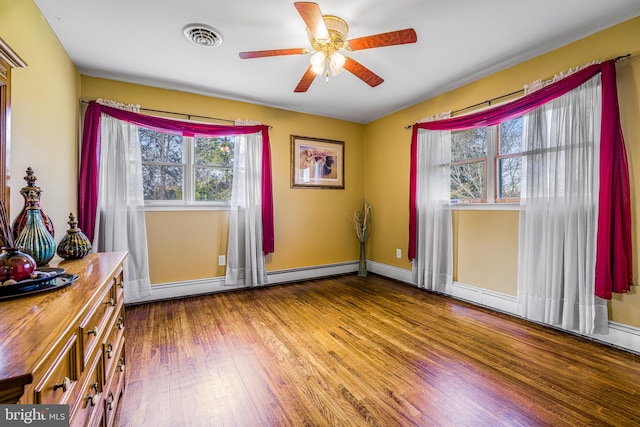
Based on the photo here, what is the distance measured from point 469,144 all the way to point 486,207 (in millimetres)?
751

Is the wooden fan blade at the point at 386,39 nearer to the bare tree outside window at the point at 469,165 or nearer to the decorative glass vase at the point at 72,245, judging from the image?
the bare tree outside window at the point at 469,165

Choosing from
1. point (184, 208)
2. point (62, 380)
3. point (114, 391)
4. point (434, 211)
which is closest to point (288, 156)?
point (184, 208)

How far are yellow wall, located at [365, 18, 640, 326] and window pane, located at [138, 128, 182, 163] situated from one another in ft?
9.07

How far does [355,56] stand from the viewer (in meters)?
2.66

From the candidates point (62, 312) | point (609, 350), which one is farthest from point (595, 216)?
point (62, 312)

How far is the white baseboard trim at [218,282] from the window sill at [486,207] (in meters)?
1.91

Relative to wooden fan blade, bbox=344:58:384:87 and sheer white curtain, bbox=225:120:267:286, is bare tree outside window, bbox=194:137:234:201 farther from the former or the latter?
wooden fan blade, bbox=344:58:384:87

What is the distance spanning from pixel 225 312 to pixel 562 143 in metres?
3.40

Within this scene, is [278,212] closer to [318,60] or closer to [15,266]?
[318,60]

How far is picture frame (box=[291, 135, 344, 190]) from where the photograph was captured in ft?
13.4

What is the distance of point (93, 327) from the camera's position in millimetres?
1028

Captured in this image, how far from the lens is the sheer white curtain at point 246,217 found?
11.8ft

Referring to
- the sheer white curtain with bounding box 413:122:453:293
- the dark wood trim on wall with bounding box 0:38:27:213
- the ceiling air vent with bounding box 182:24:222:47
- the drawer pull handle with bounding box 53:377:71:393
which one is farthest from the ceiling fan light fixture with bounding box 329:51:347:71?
the drawer pull handle with bounding box 53:377:71:393

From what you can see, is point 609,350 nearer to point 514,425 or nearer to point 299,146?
point 514,425
